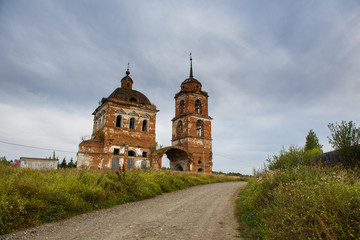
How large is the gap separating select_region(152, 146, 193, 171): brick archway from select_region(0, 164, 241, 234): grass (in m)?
13.5

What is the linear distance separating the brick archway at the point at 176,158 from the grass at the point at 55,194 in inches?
531

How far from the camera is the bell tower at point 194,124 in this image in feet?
93.8

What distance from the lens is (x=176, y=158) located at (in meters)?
30.1

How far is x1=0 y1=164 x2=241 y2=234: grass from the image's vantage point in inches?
234

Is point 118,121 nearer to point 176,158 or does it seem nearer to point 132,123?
point 132,123

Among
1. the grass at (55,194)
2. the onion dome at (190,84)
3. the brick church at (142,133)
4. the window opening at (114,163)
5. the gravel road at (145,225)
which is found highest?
the onion dome at (190,84)

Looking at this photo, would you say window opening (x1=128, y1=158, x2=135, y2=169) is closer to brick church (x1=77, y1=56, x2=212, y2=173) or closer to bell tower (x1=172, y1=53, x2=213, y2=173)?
brick church (x1=77, y1=56, x2=212, y2=173)

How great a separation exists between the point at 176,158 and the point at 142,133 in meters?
6.66

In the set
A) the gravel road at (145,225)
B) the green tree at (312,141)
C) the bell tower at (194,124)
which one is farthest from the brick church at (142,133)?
the green tree at (312,141)

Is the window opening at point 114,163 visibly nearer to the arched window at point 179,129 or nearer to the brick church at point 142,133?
the brick church at point 142,133

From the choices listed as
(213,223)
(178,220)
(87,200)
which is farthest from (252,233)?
(87,200)

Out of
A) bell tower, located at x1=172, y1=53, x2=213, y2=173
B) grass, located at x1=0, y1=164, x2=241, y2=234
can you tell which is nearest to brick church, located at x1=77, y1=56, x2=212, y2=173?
bell tower, located at x1=172, y1=53, x2=213, y2=173

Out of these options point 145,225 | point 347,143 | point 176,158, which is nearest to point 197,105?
point 176,158

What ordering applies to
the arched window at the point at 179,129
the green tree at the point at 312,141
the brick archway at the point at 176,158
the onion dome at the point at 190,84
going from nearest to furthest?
the brick archway at the point at 176,158, the arched window at the point at 179,129, the onion dome at the point at 190,84, the green tree at the point at 312,141
